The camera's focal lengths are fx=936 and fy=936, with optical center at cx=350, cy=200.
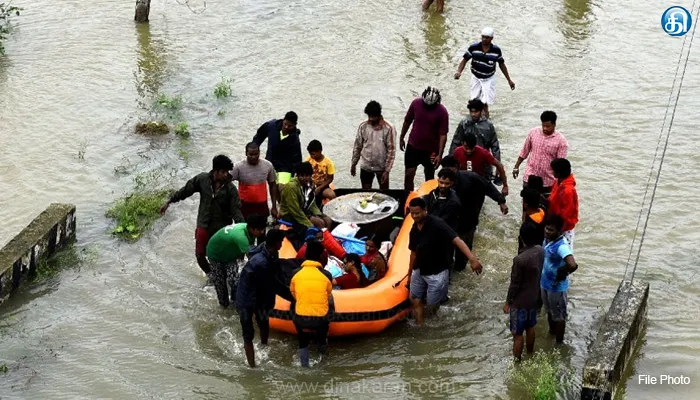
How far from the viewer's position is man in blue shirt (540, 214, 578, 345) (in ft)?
27.3

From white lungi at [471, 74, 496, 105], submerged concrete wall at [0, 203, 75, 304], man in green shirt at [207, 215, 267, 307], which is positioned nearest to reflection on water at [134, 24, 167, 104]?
submerged concrete wall at [0, 203, 75, 304]

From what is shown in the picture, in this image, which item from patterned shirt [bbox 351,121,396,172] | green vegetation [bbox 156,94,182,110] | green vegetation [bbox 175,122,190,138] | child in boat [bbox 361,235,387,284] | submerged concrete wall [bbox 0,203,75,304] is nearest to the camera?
child in boat [bbox 361,235,387,284]

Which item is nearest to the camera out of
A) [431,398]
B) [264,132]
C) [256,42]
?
[431,398]

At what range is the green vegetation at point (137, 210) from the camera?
11477 mm

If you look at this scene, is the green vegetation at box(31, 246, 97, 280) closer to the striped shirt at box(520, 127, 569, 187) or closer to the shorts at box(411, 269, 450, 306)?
the shorts at box(411, 269, 450, 306)

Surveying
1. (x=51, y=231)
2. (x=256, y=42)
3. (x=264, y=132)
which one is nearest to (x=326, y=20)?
(x=256, y=42)

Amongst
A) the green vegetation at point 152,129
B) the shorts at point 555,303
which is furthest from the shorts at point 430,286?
the green vegetation at point 152,129

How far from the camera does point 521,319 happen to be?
843 centimetres

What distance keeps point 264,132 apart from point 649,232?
189 inches

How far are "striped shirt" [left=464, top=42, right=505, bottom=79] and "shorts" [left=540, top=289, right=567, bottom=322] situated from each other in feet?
18.5

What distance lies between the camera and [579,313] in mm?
9664

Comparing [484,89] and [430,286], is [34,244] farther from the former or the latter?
[484,89]

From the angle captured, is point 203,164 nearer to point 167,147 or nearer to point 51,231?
point 167,147

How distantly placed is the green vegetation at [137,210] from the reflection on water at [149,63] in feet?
12.4
